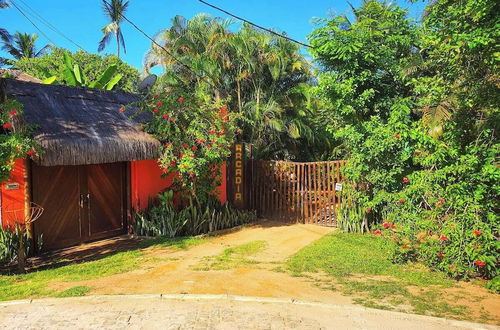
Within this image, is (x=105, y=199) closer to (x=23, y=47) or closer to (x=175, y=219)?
(x=175, y=219)

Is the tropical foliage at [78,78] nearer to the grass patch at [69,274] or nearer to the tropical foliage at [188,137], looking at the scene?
the tropical foliage at [188,137]

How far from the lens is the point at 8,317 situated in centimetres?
535

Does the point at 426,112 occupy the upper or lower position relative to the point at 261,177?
upper

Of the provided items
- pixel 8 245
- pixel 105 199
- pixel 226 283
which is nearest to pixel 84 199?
pixel 105 199

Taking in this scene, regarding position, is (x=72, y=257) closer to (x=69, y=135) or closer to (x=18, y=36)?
(x=69, y=135)

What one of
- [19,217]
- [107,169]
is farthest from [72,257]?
[107,169]

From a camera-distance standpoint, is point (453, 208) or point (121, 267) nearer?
point (453, 208)

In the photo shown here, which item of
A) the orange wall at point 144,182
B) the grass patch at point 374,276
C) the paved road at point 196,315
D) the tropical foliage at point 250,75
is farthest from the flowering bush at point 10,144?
the tropical foliage at point 250,75

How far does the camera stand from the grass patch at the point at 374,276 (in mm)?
5781

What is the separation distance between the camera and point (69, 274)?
7195mm

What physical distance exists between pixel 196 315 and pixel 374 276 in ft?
11.1

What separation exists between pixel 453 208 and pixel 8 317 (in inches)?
272

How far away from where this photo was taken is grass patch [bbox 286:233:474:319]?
5.78 metres

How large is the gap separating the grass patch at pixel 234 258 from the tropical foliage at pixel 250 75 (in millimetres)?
7019
